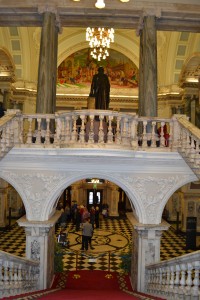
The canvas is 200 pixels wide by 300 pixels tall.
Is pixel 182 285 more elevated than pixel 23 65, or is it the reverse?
pixel 23 65

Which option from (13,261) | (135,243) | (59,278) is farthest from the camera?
(59,278)

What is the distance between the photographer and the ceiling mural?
2369 centimetres

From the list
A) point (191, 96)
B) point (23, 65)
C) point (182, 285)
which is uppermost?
point (23, 65)

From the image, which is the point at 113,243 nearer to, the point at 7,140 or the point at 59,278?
the point at 59,278

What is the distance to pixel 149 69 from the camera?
1075 centimetres

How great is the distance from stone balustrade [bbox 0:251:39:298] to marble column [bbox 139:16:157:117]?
214 inches

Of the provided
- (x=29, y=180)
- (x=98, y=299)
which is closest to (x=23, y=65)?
(x=29, y=180)

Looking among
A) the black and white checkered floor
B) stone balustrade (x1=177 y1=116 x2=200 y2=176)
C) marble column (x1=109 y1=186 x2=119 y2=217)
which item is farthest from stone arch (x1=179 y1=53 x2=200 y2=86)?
stone balustrade (x1=177 y1=116 x2=200 y2=176)

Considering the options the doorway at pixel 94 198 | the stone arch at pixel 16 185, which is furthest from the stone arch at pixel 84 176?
the doorway at pixel 94 198

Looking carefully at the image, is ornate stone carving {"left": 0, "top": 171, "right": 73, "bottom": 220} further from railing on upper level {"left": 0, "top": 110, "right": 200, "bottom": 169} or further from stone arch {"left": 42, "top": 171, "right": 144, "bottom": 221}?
railing on upper level {"left": 0, "top": 110, "right": 200, "bottom": 169}

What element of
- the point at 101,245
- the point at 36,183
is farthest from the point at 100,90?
the point at 101,245

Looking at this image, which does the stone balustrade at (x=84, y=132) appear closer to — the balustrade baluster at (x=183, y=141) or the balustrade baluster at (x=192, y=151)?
the balustrade baluster at (x=183, y=141)

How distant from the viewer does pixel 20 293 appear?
26.7 ft

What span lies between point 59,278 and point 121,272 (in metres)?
2.32
